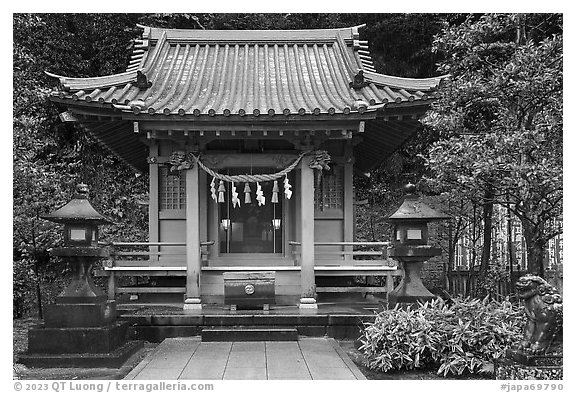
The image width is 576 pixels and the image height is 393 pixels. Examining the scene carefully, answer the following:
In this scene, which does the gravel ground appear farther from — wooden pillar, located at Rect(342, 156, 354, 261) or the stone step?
wooden pillar, located at Rect(342, 156, 354, 261)

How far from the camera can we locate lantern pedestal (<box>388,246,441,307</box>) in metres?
9.15

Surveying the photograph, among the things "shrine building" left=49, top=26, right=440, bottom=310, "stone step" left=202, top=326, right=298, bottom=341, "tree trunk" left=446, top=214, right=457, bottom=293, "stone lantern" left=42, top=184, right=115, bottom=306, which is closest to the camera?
"stone lantern" left=42, top=184, right=115, bottom=306

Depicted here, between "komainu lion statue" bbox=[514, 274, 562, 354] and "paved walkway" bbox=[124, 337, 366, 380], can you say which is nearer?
"komainu lion statue" bbox=[514, 274, 562, 354]

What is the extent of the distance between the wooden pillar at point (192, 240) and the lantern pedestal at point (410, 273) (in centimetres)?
349

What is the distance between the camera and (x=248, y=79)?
12328mm

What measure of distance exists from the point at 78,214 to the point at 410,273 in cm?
502

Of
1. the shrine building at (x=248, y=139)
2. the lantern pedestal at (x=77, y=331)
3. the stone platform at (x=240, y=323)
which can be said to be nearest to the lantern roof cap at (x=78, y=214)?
the lantern pedestal at (x=77, y=331)

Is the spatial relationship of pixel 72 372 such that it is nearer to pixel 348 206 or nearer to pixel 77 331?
pixel 77 331

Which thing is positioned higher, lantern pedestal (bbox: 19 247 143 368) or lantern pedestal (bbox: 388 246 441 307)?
lantern pedestal (bbox: 388 246 441 307)

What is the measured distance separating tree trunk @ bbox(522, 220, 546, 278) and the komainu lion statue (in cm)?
492

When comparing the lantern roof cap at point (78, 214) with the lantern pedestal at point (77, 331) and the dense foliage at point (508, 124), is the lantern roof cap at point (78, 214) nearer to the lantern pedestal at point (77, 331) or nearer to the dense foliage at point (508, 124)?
the lantern pedestal at point (77, 331)

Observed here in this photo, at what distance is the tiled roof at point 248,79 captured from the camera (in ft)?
33.9

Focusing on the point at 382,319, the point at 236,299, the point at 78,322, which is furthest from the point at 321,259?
the point at 78,322

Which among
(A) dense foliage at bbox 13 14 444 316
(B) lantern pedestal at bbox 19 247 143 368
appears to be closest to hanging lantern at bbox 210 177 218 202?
(B) lantern pedestal at bbox 19 247 143 368
